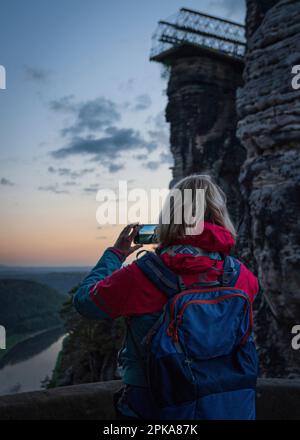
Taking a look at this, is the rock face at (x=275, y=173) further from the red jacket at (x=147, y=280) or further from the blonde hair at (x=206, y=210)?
the red jacket at (x=147, y=280)

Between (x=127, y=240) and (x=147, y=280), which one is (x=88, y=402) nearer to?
(x=127, y=240)

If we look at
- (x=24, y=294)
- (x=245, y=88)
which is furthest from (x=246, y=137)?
(x=24, y=294)

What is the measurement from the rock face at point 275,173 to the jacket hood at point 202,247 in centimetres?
569

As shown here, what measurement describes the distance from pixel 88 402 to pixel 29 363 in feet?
154

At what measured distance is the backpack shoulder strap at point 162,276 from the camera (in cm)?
184

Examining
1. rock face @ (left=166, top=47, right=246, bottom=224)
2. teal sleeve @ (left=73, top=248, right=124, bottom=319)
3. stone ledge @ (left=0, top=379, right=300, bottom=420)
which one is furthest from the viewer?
rock face @ (left=166, top=47, right=246, bottom=224)

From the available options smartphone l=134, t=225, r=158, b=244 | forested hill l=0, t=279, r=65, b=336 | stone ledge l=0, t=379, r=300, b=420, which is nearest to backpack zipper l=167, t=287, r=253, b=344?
smartphone l=134, t=225, r=158, b=244

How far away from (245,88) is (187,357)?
756 centimetres

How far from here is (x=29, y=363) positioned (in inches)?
1845

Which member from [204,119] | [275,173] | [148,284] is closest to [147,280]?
[148,284]

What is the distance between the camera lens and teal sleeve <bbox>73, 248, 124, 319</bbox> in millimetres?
1924

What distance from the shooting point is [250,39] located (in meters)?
8.64

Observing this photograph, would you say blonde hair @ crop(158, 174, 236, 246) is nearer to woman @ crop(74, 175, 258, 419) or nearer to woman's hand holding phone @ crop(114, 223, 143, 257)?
woman @ crop(74, 175, 258, 419)
